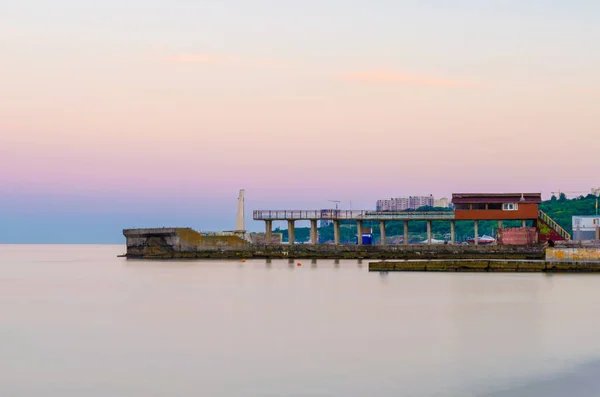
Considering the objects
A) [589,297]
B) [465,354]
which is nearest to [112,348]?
[465,354]

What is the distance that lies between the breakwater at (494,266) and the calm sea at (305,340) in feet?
25.4

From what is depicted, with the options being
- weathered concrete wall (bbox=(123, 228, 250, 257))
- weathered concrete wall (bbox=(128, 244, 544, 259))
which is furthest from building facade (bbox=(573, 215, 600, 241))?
weathered concrete wall (bbox=(123, 228, 250, 257))

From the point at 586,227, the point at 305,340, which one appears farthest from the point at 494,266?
the point at 305,340

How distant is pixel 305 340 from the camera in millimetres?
33625

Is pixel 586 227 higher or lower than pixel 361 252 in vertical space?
higher

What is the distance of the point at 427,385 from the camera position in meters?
24.1

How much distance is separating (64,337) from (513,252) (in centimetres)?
6691

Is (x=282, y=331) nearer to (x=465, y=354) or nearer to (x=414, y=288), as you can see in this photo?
(x=465, y=354)

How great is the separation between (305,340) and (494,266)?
4175 cm

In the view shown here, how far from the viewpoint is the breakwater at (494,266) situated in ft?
233

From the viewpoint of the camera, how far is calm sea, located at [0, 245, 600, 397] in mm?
24484

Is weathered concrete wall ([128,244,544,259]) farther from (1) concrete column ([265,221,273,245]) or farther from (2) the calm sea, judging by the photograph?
(2) the calm sea

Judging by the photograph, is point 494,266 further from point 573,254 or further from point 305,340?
point 305,340

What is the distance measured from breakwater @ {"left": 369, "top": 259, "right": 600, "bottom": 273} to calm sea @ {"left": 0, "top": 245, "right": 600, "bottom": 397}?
305 inches
